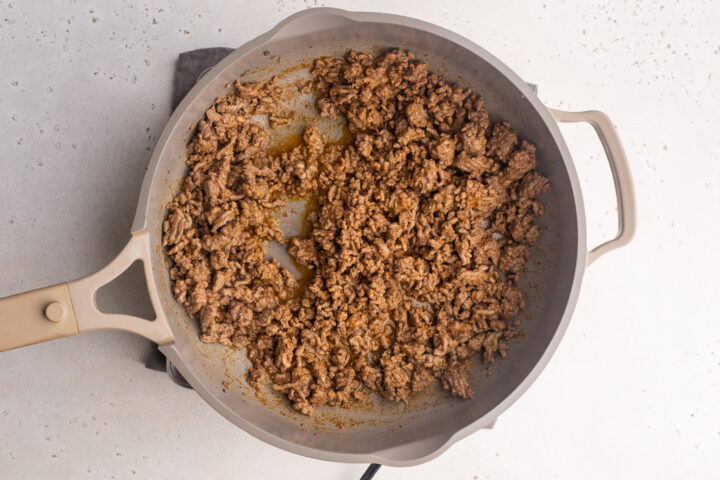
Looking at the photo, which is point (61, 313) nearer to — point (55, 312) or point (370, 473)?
point (55, 312)

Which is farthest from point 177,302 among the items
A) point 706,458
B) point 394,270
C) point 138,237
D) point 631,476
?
point 706,458

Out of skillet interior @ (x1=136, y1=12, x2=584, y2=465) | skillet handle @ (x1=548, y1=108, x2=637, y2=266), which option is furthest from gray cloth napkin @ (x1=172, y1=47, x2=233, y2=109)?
skillet handle @ (x1=548, y1=108, x2=637, y2=266)

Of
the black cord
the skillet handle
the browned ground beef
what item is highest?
the skillet handle

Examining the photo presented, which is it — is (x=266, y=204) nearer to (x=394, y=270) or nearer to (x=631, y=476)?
(x=394, y=270)

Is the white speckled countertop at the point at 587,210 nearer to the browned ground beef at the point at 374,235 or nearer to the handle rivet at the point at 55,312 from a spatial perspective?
the browned ground beef at the point at 374,235

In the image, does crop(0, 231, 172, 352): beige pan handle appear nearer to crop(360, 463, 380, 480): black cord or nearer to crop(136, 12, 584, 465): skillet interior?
crop(136, 12, 584, 465): skillet interior

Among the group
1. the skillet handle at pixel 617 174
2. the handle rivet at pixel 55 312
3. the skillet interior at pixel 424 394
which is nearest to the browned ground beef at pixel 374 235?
the skillet interior at pixel 424 394

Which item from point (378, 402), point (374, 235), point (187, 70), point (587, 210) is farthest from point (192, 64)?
point (587, 210)
